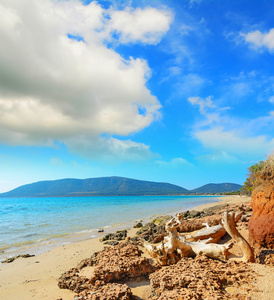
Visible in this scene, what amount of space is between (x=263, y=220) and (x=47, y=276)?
25.5 feet

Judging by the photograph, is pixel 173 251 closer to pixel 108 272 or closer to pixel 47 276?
pixel 108 272

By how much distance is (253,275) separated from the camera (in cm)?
453

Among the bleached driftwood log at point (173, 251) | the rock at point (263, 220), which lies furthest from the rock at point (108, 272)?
the rock at point (263, 220)

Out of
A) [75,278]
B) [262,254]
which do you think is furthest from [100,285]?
[262,254]

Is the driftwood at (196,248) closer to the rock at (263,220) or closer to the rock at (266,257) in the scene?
the rock at (266,257)

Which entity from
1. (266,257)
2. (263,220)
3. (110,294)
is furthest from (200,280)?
(263,220)

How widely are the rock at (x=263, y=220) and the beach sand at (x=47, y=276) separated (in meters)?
1.61

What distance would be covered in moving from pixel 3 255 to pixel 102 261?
26.0 feet

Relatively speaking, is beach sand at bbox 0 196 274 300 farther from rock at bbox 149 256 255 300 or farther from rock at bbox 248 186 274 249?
rock at bbox 248 186 274 249

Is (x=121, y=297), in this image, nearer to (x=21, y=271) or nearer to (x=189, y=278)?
(x=189, y=278)

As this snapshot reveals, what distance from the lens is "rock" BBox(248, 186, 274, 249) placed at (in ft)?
20.5

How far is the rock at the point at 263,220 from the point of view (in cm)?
625

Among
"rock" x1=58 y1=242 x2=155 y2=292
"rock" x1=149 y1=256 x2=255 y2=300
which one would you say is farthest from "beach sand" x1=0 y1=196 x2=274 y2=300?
"rock" x1=149 y1=256 x2=255 y2=300

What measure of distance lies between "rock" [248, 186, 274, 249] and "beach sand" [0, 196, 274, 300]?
1.61m
